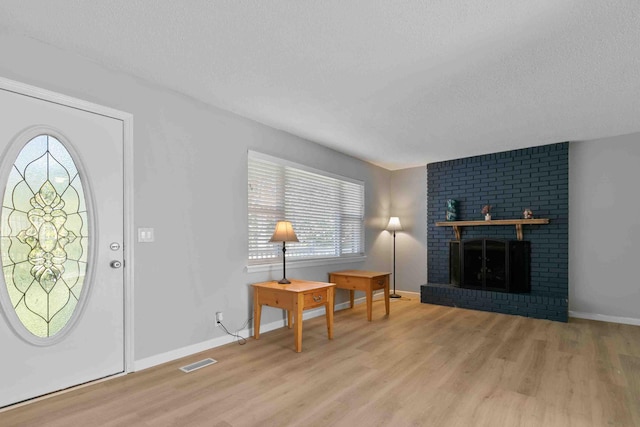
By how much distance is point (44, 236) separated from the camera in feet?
7.61

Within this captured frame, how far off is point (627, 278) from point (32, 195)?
6142 mm

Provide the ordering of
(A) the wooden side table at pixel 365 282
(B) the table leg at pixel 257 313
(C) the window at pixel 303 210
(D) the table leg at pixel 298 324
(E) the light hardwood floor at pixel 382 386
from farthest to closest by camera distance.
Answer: (A) the wooden side table at pixel 365 282
(C) the window at pixel 303 210
(B) the table leg at pixel 257 313
(D) the table leg at pixel 298 324
(E) the light hardwood floor at pixel 382 386

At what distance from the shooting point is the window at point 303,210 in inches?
151

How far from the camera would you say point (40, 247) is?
2297mm

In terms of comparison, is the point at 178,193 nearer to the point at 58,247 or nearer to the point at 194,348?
the point at 58,247

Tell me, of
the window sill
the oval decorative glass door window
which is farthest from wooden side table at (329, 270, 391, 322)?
the oval decorative glass door window

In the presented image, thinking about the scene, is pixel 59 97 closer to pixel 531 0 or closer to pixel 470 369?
pixel 531 0

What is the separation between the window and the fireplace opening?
5.04ft

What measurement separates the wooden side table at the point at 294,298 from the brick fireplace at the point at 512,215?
8.17ft

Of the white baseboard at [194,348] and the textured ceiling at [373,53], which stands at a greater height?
the textured ceiling at [373,53]

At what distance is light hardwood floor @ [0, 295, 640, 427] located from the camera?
80.7 inches

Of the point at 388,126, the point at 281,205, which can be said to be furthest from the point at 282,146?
the point at 388,126

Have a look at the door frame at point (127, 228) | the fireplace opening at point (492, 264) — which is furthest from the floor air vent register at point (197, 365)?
the fireplace opening at point (492, 264)

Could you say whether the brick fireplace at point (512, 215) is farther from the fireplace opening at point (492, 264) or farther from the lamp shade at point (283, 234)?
the lamp shade at point (283, 234)
